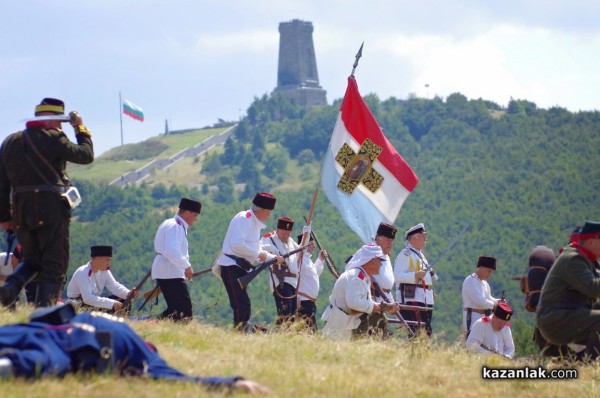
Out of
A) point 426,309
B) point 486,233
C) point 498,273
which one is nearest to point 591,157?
point 486,233

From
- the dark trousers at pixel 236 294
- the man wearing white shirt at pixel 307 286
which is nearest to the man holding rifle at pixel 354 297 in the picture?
the dark trousers at pixel 236 294

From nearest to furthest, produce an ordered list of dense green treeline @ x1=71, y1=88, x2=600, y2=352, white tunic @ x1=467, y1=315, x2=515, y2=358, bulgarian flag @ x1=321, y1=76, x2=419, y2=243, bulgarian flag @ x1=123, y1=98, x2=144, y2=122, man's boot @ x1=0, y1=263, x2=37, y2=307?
1. man's boot @ x1=0, y1=263, x2=37, y2=307
2. white tunic @ x1=467, y1=315, x2=515, y2=358
3. bulgarian flag @ x1=321, y1=76, x2=419, y2=243
4. bulgarian flag @ x1=123, y1=98, x2=144, y2=122
5. dense green treeline @ x1=71, y1=88, x2=600, y2=352

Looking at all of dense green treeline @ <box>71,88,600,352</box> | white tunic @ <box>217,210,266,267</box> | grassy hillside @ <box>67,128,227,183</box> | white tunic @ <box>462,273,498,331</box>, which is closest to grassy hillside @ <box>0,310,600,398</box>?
white tunic @ <box>217,210,266,267</box>

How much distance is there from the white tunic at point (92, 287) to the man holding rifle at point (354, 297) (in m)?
3.00

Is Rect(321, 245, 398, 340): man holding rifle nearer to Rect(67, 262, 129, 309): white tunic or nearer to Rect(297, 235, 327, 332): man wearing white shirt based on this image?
Rect(297, 235, 327, 332): man wearing white shirt

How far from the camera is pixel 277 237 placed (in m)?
16.1

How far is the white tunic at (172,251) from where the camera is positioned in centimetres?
1416

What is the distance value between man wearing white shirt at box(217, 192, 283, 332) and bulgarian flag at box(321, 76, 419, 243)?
1697mm

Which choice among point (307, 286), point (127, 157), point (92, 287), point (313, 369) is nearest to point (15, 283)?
point (313, 369)

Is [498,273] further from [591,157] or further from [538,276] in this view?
[538,276]

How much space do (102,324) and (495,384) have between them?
3.31m

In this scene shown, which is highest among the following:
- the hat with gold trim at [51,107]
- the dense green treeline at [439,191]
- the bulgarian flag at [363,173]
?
the hat with gold trim at [51,107]

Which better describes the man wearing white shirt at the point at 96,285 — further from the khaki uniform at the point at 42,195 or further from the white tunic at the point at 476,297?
the white tunic at the point at 476,297

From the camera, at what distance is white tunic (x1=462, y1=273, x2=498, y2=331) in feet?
55.1
